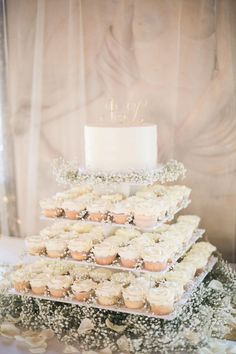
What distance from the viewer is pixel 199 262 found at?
11.8ft

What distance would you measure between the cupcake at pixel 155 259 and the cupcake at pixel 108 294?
0.84ft

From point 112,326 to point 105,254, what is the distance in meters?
0.44

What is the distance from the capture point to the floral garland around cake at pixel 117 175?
334 centimetres

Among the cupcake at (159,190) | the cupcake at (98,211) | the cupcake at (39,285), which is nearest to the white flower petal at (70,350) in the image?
the cupcake at (39,285)

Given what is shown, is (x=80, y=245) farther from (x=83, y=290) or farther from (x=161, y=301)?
(x=161, y=301)

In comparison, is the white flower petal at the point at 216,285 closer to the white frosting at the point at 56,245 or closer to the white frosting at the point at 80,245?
the white frosting at the point at 80,245

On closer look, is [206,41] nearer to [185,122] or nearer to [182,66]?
[182,66]

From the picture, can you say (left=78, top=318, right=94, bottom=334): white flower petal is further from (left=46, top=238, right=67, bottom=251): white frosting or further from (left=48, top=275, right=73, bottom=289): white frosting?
(left=46, top=238, right=67, bottom=251): white frosting

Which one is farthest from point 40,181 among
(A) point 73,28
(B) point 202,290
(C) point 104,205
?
(B) point 202,290

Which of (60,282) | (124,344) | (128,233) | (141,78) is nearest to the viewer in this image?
(124,344)

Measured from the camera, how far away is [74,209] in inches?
132

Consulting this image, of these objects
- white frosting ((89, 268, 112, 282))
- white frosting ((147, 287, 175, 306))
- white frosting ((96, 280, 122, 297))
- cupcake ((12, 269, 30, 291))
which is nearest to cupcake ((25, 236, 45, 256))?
cupcake ((12, 269, 30, 291))

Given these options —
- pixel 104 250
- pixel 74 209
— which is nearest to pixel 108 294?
pixel 104 250

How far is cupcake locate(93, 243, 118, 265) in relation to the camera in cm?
321
